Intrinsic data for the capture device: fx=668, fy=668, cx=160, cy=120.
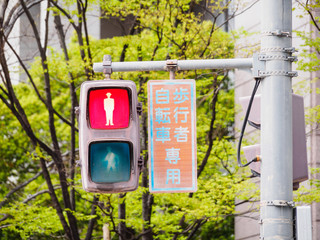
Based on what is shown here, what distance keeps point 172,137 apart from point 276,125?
0.99 meters

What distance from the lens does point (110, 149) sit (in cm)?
509

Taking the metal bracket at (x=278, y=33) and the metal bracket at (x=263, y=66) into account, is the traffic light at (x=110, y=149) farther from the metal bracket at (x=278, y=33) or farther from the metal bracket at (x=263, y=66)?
the metal bracket at (x=278, y=33)

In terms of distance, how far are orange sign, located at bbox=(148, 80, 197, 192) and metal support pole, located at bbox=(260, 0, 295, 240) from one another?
75 cm

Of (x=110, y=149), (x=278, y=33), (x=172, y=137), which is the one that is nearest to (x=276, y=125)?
(x=278, y=33)

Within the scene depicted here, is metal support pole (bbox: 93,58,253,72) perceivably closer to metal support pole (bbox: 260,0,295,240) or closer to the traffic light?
metal support pole (bbox: 260,0,295,240)

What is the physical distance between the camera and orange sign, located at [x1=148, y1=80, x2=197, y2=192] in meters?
5.73

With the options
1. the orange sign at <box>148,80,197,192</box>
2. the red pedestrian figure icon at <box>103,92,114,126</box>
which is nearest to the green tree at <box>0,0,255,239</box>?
the orange sign at <box>148,80,197,192</box>

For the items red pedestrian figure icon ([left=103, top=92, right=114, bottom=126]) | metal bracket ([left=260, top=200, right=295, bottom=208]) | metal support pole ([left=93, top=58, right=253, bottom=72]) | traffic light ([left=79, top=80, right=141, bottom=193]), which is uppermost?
metal support pole ([left=93, top=58, right=253, bottom=72])

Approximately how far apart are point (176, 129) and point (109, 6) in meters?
12.7

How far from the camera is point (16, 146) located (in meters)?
27.8

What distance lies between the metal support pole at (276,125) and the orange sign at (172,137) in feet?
2.46

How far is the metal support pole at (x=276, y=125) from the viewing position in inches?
201

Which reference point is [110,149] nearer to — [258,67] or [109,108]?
[109,108]

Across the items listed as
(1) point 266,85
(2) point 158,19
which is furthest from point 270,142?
(2) point 158,19
